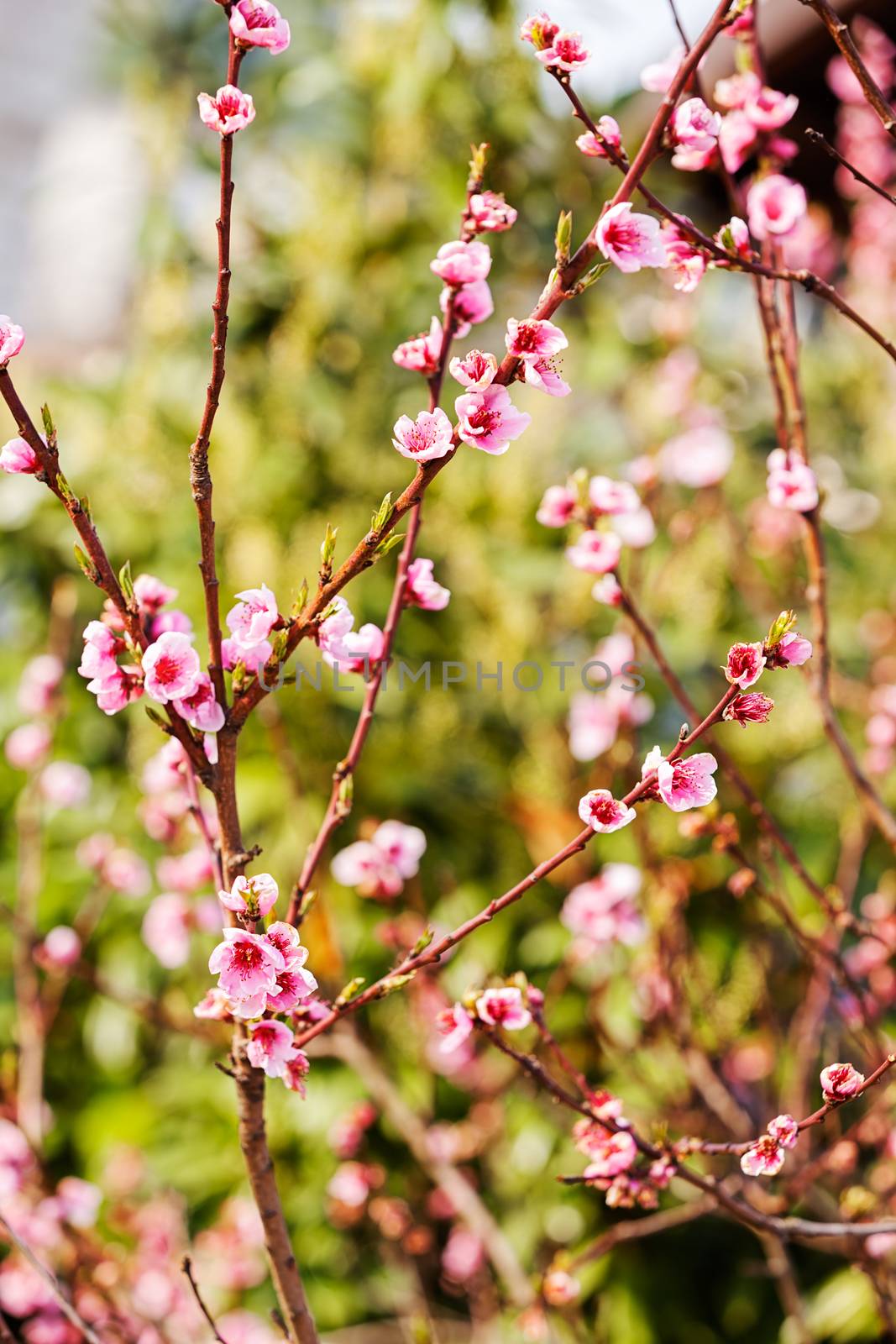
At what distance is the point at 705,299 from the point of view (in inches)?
108

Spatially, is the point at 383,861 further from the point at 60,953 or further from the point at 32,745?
the point at 32,745

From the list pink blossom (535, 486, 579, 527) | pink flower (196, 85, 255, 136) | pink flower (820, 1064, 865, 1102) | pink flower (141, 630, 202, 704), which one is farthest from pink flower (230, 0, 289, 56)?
pink flower (820, 1064, 865, 1102)

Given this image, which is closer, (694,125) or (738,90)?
(694,125)

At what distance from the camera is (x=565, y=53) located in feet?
2.33

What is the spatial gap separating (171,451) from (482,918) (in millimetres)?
1960

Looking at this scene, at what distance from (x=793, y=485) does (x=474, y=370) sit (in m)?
0.52

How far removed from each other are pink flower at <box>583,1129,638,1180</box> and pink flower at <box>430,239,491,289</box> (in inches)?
24.4

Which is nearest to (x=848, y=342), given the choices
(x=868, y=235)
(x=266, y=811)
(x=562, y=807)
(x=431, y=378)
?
(x=868, y=235)

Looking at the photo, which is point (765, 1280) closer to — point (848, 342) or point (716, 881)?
point (716, 881)

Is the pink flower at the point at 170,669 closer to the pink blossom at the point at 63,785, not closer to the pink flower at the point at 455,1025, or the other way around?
the pink flower at the point at 455,1025

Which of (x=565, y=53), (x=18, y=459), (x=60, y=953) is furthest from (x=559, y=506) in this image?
(x=60, y=953)

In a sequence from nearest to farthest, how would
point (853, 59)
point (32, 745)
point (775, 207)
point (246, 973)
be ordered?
point (246, 973) < point (853, 59) < point (775, 207) < point (32, 745)

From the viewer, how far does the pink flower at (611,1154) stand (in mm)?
790

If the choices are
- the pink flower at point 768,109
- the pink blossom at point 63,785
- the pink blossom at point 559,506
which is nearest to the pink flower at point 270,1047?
the pink blossom at point 559,506
